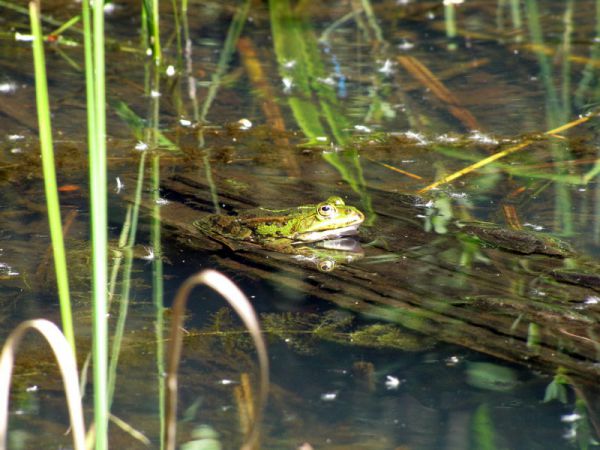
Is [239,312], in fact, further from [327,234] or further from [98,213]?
[327,234]

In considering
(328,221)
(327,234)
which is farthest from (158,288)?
(327,234)

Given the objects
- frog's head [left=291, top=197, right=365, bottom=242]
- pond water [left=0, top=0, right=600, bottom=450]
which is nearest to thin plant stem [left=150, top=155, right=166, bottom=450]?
pond water [left=0, top=0, right=600, bottom=450]

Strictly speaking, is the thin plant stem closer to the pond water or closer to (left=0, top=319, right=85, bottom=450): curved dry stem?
the pond water

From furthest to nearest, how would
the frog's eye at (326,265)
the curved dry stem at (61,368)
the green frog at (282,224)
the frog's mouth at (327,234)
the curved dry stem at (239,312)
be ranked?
the frog's mouth at (327,234) < the green frog at (282,224) < the frog's eye at (326,265) < the curved dry stem at (61,368) < the curved dry stem at (239,312)

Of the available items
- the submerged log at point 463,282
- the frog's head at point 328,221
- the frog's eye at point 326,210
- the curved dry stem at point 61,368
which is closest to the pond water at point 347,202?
the submerged log at point 463,282

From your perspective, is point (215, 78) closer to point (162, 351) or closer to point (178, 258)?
point (178, 258)

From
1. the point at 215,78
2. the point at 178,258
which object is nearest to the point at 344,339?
the point at 178,258

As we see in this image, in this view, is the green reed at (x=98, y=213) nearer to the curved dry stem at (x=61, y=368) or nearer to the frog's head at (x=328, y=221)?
the curved dry stem at (x=61, y=368)
